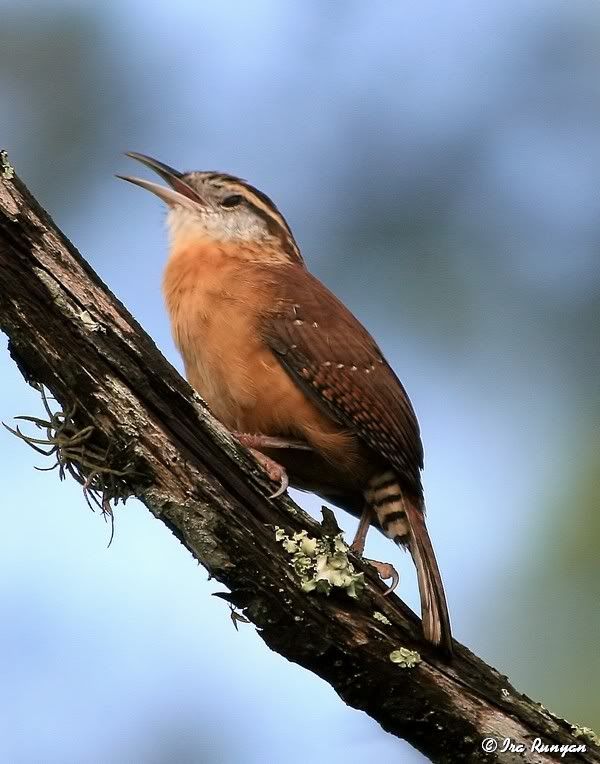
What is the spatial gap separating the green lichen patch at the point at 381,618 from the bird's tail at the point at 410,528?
7.8 inches

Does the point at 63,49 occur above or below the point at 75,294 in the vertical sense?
above

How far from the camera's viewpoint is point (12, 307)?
335cm

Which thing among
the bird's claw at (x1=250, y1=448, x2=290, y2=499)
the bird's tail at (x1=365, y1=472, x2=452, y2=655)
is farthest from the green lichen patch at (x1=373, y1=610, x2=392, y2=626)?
the bird's claw at (x1=250, y1=448, x2=290, y2=499)

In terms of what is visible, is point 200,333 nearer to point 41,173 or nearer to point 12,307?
point 12,307

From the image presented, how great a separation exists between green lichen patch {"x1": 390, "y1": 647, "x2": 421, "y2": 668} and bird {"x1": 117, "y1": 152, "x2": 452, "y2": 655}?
592 mm

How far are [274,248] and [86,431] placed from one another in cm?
242

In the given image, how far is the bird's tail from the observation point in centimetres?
404

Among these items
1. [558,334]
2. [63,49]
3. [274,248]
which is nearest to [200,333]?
[274,248]

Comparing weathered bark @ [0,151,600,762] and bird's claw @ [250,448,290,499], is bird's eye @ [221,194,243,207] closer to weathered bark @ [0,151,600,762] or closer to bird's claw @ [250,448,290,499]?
bird's claw @ [250,448,290,499]

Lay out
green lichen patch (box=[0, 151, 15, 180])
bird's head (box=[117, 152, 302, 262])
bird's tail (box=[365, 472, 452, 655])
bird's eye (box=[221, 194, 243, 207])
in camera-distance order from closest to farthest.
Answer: green lichen patch (box=[0, 151, 15, 180])
bird's tail (box=[365, 472, 452, 655])
bird's head (box=[117, 152, 302, 262])
bird's eye (box=[221, 194, 243, 207])

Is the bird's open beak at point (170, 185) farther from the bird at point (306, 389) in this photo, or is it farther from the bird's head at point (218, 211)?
the bird at point (306, 389)

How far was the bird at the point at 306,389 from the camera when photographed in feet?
15.0

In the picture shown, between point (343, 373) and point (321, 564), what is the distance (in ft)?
4.16

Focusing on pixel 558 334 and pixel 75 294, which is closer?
pixel 75 294
